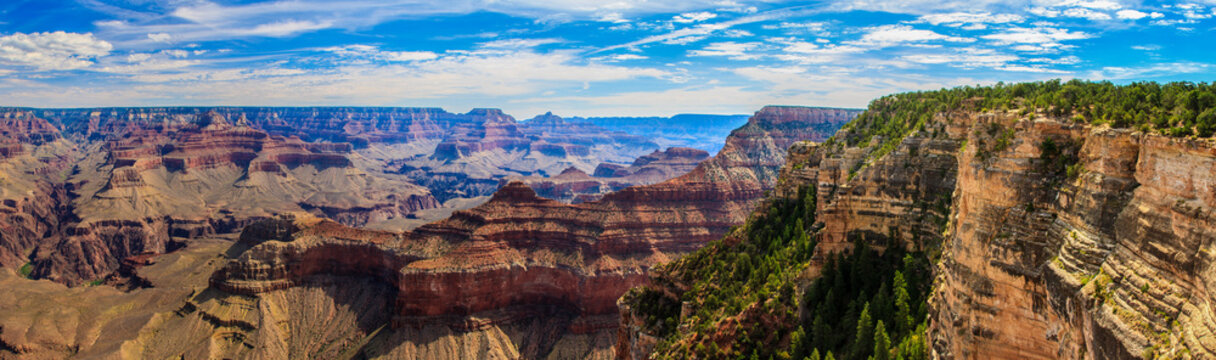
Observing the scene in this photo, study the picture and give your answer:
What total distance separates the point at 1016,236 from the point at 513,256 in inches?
3057

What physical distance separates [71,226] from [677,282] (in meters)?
180

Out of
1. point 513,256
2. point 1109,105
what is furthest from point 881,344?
point 513,256

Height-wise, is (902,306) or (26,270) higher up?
(902,306)

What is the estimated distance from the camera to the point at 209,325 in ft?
289

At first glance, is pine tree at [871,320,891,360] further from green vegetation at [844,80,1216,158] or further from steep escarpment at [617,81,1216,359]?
Answer: green vegetation at [844,80,1216,158]

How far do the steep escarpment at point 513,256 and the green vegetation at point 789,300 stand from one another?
131 ft

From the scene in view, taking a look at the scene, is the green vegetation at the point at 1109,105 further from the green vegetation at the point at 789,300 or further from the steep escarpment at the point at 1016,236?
the green vegetation at the point at 789,300

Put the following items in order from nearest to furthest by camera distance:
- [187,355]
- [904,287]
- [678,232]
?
[904,287] < [187,355] < [678,232]

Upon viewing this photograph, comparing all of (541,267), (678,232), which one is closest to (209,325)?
(541,267)

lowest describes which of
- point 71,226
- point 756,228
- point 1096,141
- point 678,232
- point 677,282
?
point 71,226

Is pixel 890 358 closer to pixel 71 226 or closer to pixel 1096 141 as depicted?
pixel 1096 141

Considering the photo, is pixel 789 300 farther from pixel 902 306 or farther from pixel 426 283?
pixel 426 283

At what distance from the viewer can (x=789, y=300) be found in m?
37.2

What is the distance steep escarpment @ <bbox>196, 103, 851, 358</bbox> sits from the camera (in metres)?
86.1
